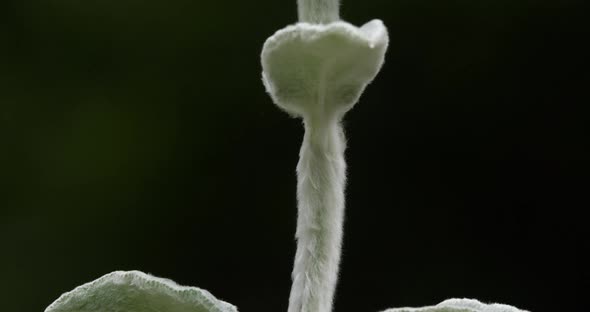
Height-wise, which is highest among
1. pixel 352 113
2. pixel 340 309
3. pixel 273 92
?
pixel 352 113

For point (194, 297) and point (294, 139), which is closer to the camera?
point (194, 297)

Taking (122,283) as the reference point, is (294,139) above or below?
above

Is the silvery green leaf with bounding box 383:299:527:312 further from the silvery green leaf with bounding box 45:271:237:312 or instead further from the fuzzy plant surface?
the silvery green leaf with bounding box 45:271:237:312

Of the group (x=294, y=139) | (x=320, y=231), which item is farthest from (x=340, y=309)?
(x=320, y=231)

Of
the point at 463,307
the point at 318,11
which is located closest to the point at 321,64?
the point at 318,11

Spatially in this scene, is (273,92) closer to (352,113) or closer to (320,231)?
(320,231)

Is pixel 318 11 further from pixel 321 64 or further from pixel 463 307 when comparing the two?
pixel 463 307
